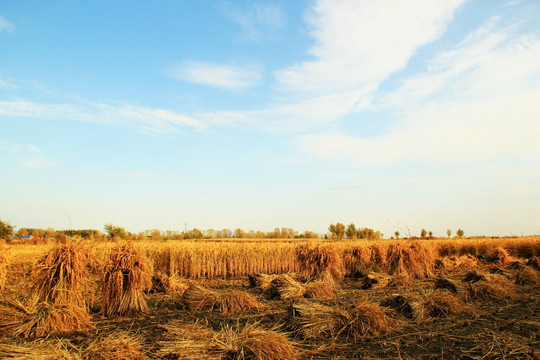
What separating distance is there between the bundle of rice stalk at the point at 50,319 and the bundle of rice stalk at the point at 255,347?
3502 mm

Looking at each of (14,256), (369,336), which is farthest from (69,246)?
(14,256)

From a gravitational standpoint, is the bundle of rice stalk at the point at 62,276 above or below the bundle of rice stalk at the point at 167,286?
above

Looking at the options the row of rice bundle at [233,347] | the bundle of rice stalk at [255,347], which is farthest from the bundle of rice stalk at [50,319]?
the bundle of rice stalk at [255,347]

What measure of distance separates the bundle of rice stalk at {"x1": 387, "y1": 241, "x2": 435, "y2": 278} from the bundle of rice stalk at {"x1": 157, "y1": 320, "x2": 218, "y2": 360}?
12.2 metres

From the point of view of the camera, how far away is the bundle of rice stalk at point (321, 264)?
13523mm

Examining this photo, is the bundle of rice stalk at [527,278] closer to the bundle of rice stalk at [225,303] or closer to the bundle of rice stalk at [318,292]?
the bundle of rice stalk at [318,292]

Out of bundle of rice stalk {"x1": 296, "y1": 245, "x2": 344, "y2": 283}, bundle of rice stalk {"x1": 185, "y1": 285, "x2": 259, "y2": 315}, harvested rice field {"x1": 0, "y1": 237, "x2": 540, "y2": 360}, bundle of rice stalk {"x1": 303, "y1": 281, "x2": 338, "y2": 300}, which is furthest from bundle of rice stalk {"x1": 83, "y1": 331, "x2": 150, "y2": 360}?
bundle of rice stalk {"x1": 296, "y1": 245, "x2": 344, "y2": 283}

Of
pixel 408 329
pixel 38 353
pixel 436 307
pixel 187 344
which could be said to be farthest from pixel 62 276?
pixel 436 307

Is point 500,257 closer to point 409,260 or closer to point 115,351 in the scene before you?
point 409,260

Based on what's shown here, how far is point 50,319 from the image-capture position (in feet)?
22.4

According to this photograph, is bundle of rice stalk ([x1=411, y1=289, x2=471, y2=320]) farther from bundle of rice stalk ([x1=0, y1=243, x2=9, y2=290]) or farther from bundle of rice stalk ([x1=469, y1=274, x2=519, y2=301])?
bundle of rice stalk ([x1=0, y1=243, x2=9, y2=290])

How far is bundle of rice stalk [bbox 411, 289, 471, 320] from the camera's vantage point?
7.64 m

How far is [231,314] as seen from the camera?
8258mm

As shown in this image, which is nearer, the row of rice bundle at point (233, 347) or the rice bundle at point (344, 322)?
the row of rice bundle at point (233, 347)
